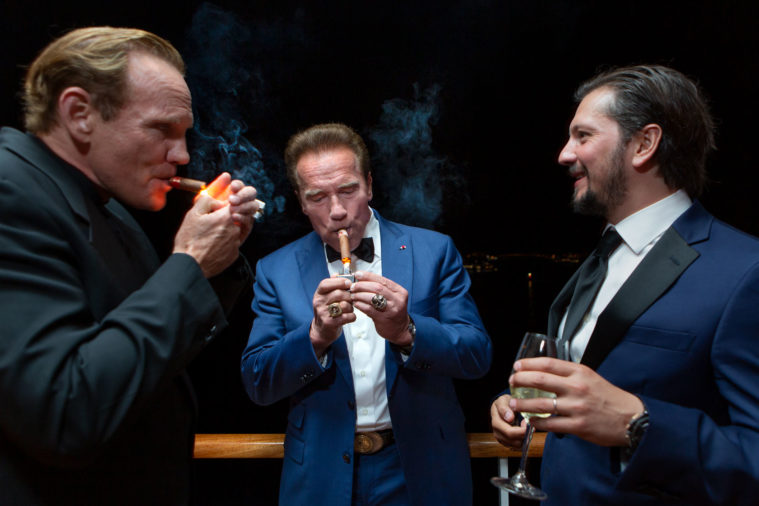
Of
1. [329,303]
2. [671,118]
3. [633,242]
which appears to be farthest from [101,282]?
[671,118]

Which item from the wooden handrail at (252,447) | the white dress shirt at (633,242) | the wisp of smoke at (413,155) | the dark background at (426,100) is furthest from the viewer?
the wisp of smoke at (413,155)

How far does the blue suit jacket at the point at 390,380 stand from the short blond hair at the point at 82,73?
1042 millimetres

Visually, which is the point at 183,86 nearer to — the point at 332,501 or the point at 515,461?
the point at 332,501

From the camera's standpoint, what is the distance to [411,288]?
219 centimetres

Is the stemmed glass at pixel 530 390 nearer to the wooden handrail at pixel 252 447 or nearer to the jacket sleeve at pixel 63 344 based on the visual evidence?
the jacket sleeve at pixel 63 344

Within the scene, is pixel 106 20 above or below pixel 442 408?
above

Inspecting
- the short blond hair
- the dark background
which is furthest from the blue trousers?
the dark background

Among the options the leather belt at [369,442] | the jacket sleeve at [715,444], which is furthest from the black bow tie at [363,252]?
the jacket sleeve at [715,444]

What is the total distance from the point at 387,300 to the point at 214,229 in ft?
2.40

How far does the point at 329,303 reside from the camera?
1.87 meters

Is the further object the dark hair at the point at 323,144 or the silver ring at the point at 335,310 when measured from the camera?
the dark hair at the point at 323,144

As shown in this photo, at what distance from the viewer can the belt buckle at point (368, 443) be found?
1.98 metres

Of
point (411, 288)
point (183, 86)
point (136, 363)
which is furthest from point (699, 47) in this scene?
point (136, 363)

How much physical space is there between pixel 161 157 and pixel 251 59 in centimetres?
272
